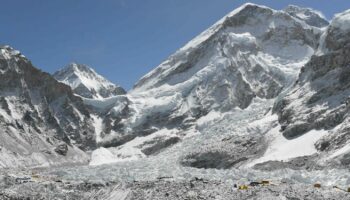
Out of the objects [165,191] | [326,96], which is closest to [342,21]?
[326,96]

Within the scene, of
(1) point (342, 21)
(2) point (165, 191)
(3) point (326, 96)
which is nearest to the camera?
(2) point (165, 191)

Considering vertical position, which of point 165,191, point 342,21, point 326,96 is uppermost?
point 342,21

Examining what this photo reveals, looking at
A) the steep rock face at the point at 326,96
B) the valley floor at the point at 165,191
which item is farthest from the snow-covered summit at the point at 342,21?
the valley floor at the point at 165,191

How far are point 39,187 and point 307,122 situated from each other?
8462cm

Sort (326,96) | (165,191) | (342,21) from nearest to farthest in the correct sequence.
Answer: (165,191), (326,96), (342,21)

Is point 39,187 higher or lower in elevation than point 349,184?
higher

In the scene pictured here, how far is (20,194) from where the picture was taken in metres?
60.0

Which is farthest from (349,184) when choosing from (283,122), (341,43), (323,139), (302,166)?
(341,43)

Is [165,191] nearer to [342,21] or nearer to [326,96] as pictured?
[326,96]

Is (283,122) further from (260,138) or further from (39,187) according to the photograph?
(39,187)

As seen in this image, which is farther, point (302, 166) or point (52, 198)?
point (302, 166)

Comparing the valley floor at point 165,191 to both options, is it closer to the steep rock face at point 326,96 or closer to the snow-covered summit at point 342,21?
the steep rock face at point 326,96

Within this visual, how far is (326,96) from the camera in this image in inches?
5664

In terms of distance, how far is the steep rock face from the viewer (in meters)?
122
